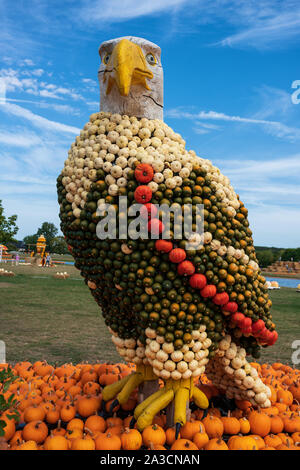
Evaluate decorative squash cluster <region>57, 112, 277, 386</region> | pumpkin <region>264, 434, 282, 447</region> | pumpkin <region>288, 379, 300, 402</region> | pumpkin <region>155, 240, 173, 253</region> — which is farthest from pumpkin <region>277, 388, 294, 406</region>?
pumpkin <region>155, 240, 173, 253</region>

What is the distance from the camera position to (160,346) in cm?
311

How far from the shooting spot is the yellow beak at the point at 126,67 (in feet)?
9.81

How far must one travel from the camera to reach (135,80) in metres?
3.29

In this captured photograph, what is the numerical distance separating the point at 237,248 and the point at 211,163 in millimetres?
795

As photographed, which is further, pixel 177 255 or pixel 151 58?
pixel 151 58

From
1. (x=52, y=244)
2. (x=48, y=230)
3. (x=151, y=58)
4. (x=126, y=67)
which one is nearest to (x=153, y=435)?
(x=126, y=67)

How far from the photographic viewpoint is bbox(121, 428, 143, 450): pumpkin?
3135 millimetres

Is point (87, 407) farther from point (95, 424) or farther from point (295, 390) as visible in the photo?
point (295, 390)

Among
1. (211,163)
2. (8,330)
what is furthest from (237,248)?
(8,330)

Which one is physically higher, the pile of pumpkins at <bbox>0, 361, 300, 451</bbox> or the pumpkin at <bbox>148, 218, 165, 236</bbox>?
the pumpkin at <bbox>148, 218, 165, 236</bbox>

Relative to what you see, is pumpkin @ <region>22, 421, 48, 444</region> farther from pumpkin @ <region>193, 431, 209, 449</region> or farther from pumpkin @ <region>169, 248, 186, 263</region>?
pumpkin @ <region>169, 248, 186, 263</region>

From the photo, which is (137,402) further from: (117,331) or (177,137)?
(177,137)

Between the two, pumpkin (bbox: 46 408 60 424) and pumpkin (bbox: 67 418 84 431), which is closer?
pumpkin (bbox: 67 418 84 431)

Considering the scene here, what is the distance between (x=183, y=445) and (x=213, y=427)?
458 millimetres
